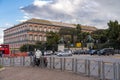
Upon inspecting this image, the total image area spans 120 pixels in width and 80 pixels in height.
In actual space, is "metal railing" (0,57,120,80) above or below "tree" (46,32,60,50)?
below

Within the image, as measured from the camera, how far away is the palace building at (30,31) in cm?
13388

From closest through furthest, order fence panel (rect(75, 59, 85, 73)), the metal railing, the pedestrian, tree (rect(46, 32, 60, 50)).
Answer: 1. the metal railing
2. fence panel (rect(75, 59, 85, 73))
3. the pedestrian
4. tree (rect(46, 32, 60, 50))

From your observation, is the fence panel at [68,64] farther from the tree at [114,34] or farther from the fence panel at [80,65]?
the tree at [114,34]

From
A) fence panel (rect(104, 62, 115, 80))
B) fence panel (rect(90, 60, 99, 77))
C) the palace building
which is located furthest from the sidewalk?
the palace building

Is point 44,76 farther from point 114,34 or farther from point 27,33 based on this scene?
point 27,33

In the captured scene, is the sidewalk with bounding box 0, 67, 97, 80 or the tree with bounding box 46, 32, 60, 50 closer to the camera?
the sidewalk with bounding box 0, 67, 97, 80

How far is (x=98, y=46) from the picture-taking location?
4469 inches

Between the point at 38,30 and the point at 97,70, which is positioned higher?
the point at 38,30

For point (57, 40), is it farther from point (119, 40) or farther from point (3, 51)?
point (3, 51)

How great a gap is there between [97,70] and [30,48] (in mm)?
106972

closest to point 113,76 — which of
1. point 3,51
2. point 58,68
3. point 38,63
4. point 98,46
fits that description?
point 58,68

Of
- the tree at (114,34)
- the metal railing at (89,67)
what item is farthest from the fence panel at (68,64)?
the tree at (114,34)

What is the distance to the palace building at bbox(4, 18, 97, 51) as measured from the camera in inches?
5271

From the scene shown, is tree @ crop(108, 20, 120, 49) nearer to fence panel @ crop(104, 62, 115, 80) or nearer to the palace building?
the palace building
